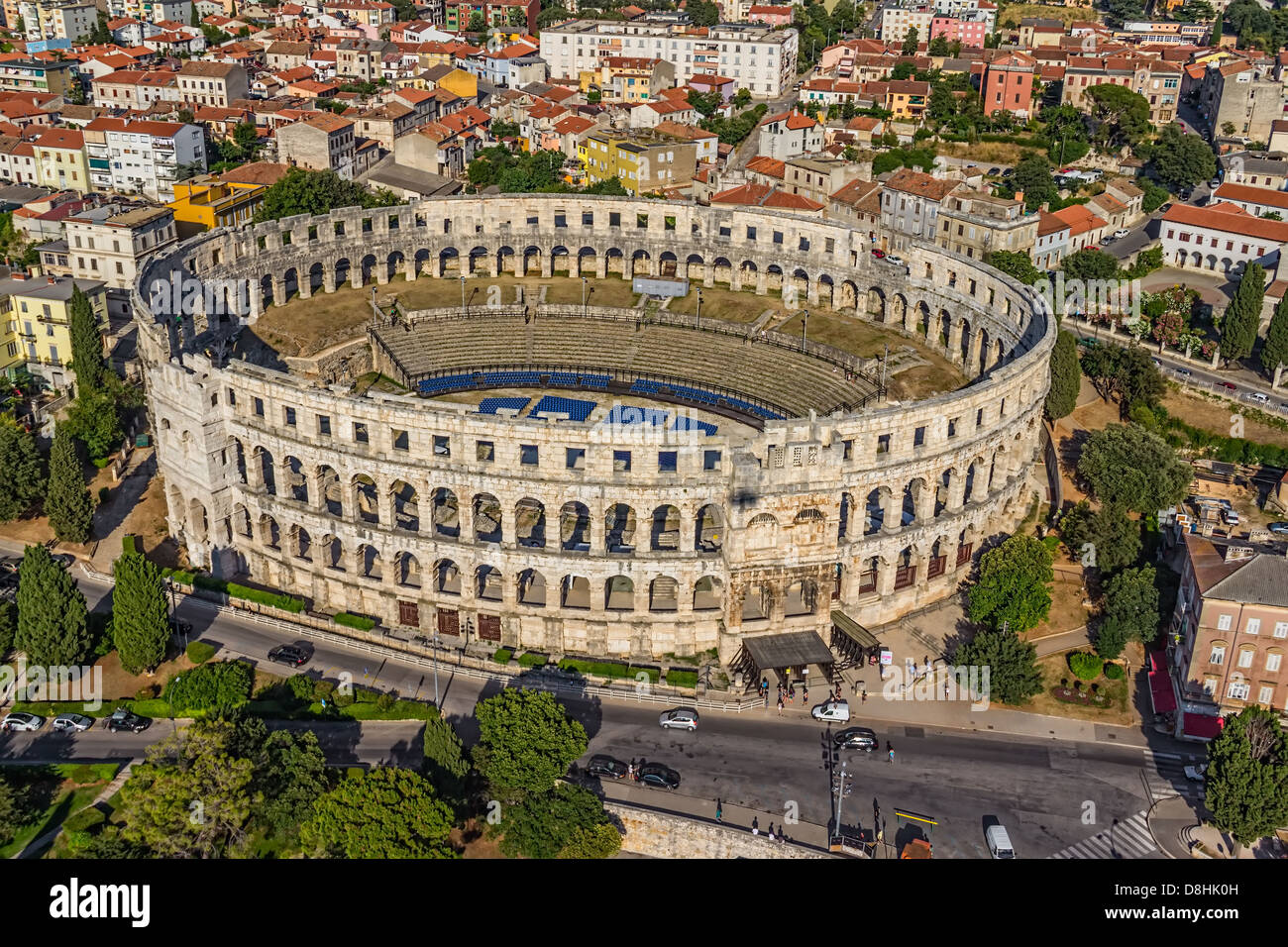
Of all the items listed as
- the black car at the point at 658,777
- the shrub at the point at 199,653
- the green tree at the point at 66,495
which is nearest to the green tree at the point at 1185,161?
the black car at the point at 658,777

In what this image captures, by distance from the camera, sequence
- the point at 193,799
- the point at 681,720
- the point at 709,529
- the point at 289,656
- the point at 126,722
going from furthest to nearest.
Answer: the point at 709,529, the point at 289,656, the point at 126,722, the point at 681,720, the point at 193,799

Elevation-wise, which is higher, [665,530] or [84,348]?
[84,348]

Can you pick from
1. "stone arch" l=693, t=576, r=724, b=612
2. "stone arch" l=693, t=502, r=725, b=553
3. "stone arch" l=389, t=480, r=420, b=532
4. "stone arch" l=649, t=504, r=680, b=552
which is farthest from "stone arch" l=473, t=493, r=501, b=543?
"stone arch" l=693, t=576, r=724, b=612

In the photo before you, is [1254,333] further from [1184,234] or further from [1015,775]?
[1015,775]

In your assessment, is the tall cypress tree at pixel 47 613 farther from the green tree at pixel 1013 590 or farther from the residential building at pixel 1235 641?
the residential building at pixel 1235 641

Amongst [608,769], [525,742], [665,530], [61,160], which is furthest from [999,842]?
[61,160]

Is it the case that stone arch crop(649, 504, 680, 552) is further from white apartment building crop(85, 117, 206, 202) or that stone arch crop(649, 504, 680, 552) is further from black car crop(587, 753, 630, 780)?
white apartment building crop(85, 117, 206, 202)

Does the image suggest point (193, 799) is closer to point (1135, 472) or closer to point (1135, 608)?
point (1135, 608)
